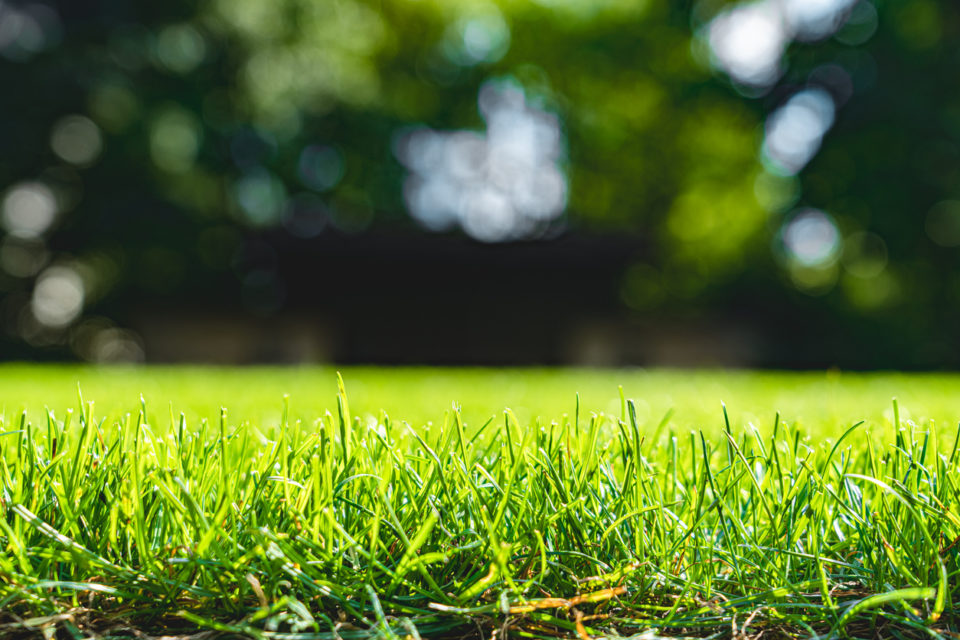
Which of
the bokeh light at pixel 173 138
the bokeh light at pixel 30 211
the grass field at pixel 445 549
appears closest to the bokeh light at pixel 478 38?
the bokeh light at pixel 173 138

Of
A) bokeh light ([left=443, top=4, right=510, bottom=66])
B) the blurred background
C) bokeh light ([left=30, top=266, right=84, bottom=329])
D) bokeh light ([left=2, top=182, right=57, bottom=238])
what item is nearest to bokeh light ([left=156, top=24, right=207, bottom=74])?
the blurred background

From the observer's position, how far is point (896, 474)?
40.5 inches

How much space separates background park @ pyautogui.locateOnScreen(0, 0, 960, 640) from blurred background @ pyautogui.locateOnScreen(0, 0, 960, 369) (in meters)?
0.09

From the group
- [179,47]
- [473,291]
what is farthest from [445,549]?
[179,47]

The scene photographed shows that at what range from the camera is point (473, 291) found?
15.8 meters

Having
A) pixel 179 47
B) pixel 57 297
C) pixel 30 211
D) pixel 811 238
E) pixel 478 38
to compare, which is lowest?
pixel 57 297

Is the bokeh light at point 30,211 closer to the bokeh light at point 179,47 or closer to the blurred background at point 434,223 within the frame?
the blurred background at point 434,223

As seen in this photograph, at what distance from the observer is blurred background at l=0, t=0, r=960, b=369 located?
1464 centimetres

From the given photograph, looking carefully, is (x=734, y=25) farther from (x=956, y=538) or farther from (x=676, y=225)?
(x=956, y=538)

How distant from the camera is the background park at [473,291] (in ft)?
Answer: 2.87

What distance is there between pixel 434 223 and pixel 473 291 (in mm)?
7743

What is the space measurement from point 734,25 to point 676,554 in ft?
74.2

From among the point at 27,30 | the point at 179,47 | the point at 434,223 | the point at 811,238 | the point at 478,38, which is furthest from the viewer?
the point at 478,38

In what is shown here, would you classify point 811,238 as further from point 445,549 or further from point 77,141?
point 445,549
